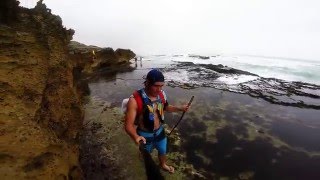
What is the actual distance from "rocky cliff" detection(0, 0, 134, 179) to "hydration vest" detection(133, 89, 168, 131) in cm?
153

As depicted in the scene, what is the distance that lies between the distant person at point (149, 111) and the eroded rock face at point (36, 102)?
4.36 ft

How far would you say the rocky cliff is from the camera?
3.74 metres

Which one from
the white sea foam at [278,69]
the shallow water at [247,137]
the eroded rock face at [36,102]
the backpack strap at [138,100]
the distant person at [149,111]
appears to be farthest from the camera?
the white sea foam at [278,69]

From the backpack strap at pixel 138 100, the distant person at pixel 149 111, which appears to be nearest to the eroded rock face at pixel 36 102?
the distant person at pixel 149 111

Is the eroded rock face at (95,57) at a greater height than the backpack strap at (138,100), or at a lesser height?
lesser

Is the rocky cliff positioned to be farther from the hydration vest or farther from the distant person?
the hydration vest

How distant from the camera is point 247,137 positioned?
34.8 feet

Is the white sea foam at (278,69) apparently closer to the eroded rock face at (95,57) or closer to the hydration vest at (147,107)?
the eroded rock face at (95,57)

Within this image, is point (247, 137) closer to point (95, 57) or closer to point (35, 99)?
point (35, 99)

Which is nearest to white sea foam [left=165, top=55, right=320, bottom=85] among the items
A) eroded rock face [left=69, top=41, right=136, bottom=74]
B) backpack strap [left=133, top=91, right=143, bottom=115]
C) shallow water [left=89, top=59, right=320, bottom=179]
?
shallow water [left=89, top=59, right=320, bottom=179]

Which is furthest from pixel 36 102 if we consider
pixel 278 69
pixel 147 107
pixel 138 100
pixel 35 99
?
pixel 278 69

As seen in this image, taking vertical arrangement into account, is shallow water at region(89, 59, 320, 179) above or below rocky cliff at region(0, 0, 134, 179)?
below

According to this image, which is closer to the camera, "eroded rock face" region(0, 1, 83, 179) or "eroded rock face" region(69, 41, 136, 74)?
"eroded rock face" region(0, 1, 83, 179)

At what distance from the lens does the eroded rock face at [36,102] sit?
372 centimetres
